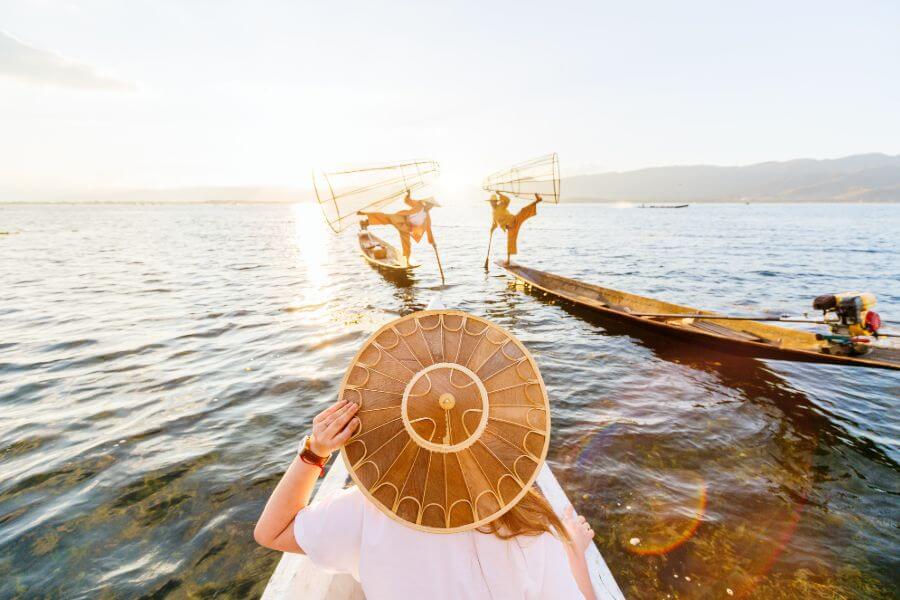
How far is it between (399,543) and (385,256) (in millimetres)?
23498

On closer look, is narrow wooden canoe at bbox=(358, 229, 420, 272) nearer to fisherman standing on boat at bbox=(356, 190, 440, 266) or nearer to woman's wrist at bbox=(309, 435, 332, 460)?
fisherman standing on boat at bbox=(356, 190, 440, 266)

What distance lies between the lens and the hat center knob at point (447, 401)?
1.77 meters

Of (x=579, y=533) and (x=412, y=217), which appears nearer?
(x=579, y=533)

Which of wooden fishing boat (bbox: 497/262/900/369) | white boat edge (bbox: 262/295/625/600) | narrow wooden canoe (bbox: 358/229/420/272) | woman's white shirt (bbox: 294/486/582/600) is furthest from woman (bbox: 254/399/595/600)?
narrow wooden canoe (bbox: 358/229/420/272)

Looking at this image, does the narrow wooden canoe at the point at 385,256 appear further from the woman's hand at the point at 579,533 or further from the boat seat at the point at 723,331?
the woman's hand at the point at 579,533

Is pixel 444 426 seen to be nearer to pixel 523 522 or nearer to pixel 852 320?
pixel 523 522

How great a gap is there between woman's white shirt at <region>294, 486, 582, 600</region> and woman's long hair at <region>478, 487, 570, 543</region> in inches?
1.3

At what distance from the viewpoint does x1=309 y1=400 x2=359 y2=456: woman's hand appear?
1734 millimetres

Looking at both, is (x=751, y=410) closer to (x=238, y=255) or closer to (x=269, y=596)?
(x=269, y=596)

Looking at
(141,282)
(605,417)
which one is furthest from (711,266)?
(141,282)

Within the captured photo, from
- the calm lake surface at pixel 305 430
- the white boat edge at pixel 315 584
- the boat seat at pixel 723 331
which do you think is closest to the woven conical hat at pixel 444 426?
the white boat edge at pixel 315 584

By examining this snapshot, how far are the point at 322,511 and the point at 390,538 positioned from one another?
377mm

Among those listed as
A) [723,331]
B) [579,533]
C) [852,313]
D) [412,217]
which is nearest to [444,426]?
[579,533]

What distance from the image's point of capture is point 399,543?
1658mm
